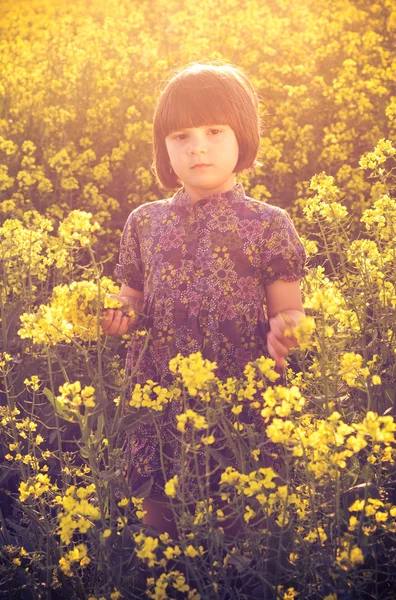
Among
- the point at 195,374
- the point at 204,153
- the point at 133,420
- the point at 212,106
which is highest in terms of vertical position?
the point at 212,106

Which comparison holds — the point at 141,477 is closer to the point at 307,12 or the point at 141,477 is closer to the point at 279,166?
the point at 279,166

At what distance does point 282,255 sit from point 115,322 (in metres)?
0.53

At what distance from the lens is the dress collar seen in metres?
2.29

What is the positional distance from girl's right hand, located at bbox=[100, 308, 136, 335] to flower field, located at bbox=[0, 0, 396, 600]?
9 cm

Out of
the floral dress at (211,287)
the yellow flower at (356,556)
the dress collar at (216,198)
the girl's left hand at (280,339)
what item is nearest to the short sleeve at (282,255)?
the floral dress at (211,287)

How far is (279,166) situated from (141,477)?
3.04 meters

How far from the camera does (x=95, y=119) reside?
5.23 meters

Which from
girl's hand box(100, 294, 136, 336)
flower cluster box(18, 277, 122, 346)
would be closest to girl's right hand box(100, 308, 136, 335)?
girl's hand box(100, 294, 136, 336)

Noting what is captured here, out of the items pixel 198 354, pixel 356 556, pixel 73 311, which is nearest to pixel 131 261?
pixel 73 311

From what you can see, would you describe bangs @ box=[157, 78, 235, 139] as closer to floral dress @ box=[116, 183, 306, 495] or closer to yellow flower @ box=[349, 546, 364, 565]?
floral dress @ box=[116, 183, 306, 495]

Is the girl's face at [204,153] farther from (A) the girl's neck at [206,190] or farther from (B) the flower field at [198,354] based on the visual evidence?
(B) the flower field at [198,354]

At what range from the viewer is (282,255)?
2186 mm

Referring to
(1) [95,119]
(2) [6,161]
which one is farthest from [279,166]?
(2) [6,161]

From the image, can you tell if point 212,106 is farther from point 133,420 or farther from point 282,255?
point 133,420
